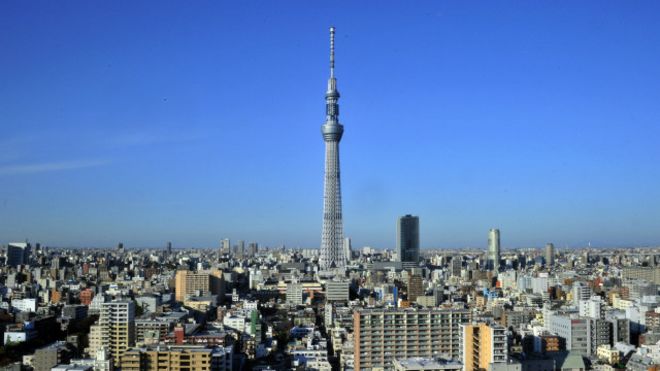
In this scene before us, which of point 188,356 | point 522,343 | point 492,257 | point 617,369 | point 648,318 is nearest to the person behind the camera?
point 188,356

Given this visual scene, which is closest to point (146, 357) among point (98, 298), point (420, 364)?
point (420, 364)

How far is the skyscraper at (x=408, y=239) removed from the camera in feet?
126

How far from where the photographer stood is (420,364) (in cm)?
800

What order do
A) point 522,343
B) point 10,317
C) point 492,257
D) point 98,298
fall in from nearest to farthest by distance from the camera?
point 522,343 → point 10,317 → point 98,298 → point 492,257

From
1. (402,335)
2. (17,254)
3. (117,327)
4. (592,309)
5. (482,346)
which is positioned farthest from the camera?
(17,254)

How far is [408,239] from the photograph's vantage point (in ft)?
127

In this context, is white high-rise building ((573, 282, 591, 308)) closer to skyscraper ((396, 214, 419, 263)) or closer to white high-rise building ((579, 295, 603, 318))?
white high-rise building ((579, 295, 603, 318))

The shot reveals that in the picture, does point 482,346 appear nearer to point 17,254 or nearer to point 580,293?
point 580,293

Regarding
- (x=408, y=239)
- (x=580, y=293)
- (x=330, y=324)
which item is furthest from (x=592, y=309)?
(x=408, y=239)

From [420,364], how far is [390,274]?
20679 mm

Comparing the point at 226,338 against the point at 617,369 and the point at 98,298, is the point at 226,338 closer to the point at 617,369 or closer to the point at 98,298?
the point at 617,369

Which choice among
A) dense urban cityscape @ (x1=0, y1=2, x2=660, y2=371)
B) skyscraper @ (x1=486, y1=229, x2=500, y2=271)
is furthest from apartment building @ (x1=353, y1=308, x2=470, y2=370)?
skyscraper @ (x1=486, y1=229, x2=500, y2=271)

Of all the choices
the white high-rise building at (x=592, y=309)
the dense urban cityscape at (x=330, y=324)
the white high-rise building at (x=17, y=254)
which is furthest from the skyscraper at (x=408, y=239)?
the white high-rise building at (x=592, y=309)

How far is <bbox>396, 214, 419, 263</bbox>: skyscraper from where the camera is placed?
3841cm
